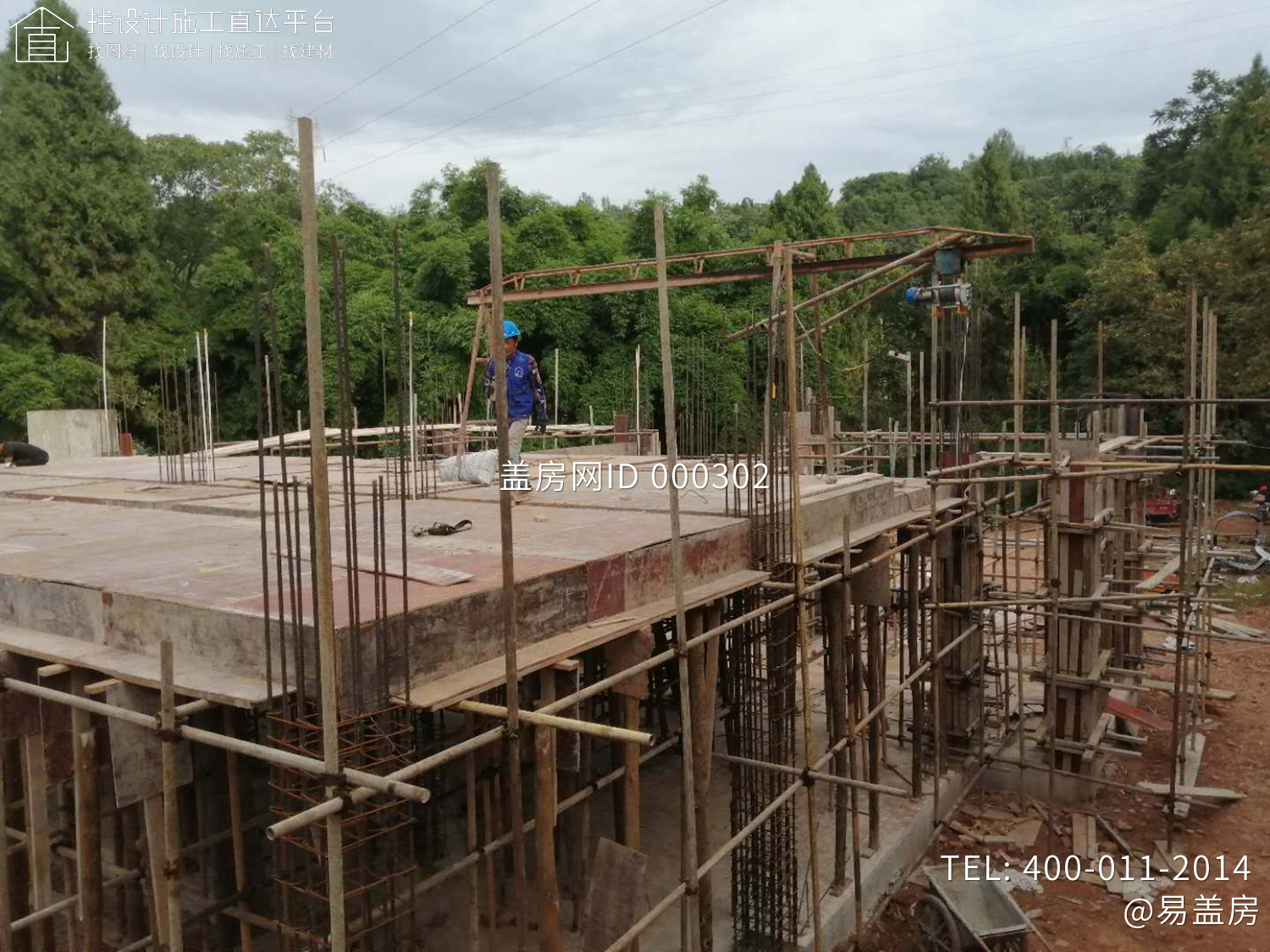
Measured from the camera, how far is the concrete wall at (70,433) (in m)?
17.5

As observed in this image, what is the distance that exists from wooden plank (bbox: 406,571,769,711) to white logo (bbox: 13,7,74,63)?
26092 millimetres

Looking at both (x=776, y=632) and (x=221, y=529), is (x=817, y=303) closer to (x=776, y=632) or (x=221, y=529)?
(x=776, y=632)

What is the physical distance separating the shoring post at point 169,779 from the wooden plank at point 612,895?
5.56 feet

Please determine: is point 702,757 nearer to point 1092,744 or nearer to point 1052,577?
point 1052,577

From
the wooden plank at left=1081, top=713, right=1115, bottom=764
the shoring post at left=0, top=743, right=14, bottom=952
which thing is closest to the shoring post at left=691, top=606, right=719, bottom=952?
the shoring post at left=0, top=743, right=14, bottom=952

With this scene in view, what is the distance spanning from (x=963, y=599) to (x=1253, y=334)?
1617cm

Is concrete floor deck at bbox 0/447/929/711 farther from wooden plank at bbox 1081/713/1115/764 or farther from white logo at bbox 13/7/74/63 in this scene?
white logo at bbox 13/7/74/63

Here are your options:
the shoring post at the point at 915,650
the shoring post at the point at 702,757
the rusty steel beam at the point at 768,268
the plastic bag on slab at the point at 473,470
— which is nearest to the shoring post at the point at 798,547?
the shoring post at the point at 702,757

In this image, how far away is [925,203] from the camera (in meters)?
51.2

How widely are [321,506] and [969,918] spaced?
6.25 meters

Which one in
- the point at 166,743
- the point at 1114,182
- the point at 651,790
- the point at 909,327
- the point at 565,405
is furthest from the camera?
the point at 1114,182

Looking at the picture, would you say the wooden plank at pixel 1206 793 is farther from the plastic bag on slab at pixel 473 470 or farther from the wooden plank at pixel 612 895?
the wooden plank at pixel 612 895

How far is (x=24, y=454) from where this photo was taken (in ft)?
46.3

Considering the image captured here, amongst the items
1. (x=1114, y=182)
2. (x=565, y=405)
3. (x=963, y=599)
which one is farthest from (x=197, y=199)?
(x=1114, y=182)
